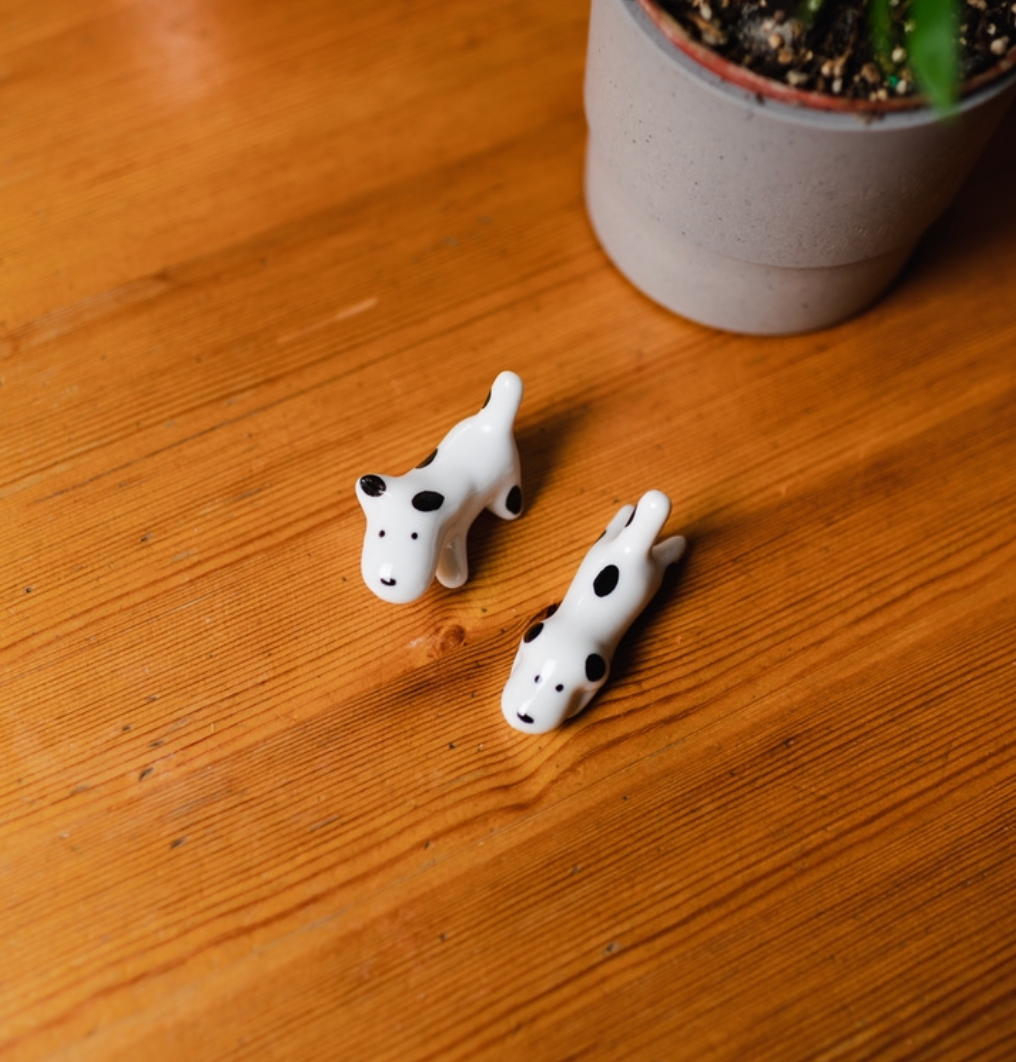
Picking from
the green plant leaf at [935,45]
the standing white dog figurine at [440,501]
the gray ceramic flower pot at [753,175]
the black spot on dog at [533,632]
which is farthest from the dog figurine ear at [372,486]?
the green plant leaf at [935,45]

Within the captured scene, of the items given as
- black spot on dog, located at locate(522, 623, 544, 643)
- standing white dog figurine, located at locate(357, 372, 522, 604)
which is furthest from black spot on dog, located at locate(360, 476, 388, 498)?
black spot on dog, located at locate(522, 623, 544, 643)

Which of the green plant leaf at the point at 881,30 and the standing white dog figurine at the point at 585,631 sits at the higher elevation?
the green plant leaf at the point at 881,30

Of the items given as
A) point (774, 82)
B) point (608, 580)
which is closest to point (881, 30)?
point (774, 82)

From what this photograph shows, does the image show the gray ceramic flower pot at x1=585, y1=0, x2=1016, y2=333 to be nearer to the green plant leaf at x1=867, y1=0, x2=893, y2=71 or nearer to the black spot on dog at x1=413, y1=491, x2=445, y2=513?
the green plant leaf at x1=867, y1=0, x2=893, y2=71

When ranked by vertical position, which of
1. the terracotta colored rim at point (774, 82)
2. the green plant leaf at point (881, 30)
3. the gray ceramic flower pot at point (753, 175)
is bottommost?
the gray ceramic flower pot at point (753, 175)

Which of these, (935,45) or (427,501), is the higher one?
(935,45)

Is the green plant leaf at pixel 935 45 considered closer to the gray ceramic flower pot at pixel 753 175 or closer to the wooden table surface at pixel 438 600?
the gray ceramic flower pot at pixel 753 175

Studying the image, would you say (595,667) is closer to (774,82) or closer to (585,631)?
(585,631)

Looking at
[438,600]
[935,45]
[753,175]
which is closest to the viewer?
[935,45]
